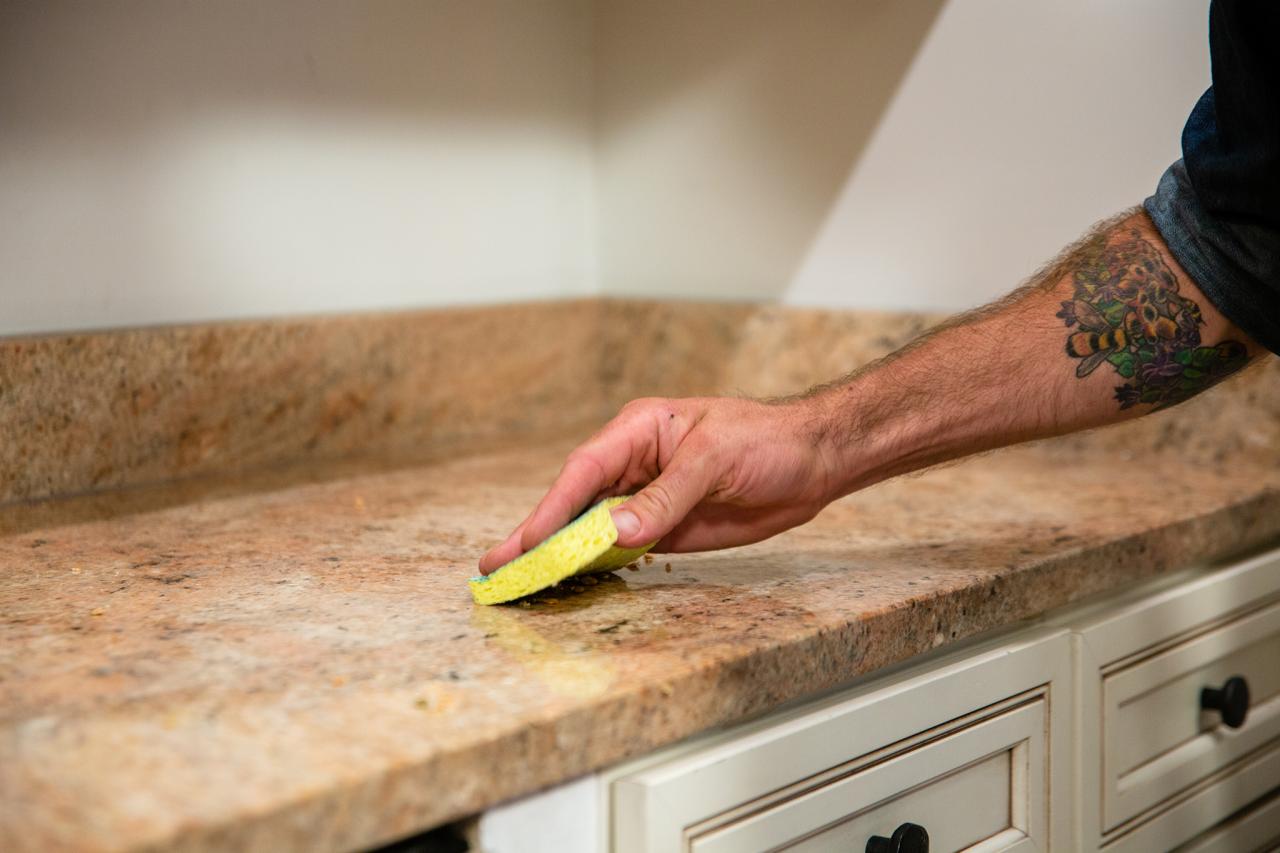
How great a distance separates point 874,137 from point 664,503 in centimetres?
74

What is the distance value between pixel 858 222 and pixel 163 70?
74cm

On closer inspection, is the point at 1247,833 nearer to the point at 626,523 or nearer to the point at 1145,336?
the point at 1145,336

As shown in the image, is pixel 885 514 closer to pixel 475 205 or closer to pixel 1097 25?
pixel 1097 25

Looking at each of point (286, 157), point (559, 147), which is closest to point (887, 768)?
point (286, 157)

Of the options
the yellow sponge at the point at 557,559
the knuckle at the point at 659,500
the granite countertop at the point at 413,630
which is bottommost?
the granite countertop at the point at 413,630

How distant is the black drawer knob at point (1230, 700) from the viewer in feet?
3.08

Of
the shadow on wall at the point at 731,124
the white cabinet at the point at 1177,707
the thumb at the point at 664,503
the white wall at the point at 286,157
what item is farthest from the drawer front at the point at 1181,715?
the white wall at the point at 286,157

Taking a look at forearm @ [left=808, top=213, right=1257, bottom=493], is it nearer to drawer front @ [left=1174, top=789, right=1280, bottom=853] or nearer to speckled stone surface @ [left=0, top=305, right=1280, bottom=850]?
speckled stone surface @ [left=0, top=305, right=1280, bottom=850]

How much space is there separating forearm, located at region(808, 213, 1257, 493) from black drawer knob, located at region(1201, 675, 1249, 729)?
0.24 metres

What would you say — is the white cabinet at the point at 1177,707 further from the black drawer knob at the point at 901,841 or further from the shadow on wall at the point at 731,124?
the shadow on wall at the point at 731,124

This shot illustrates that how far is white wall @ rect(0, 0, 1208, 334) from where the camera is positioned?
3.59 ft

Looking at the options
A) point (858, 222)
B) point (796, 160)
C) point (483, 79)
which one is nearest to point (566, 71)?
point (483, 79)

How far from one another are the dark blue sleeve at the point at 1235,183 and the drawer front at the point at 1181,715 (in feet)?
0.84

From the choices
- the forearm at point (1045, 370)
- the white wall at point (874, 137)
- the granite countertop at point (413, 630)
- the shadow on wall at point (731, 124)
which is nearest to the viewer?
the granite countertop at point (413, 630)
